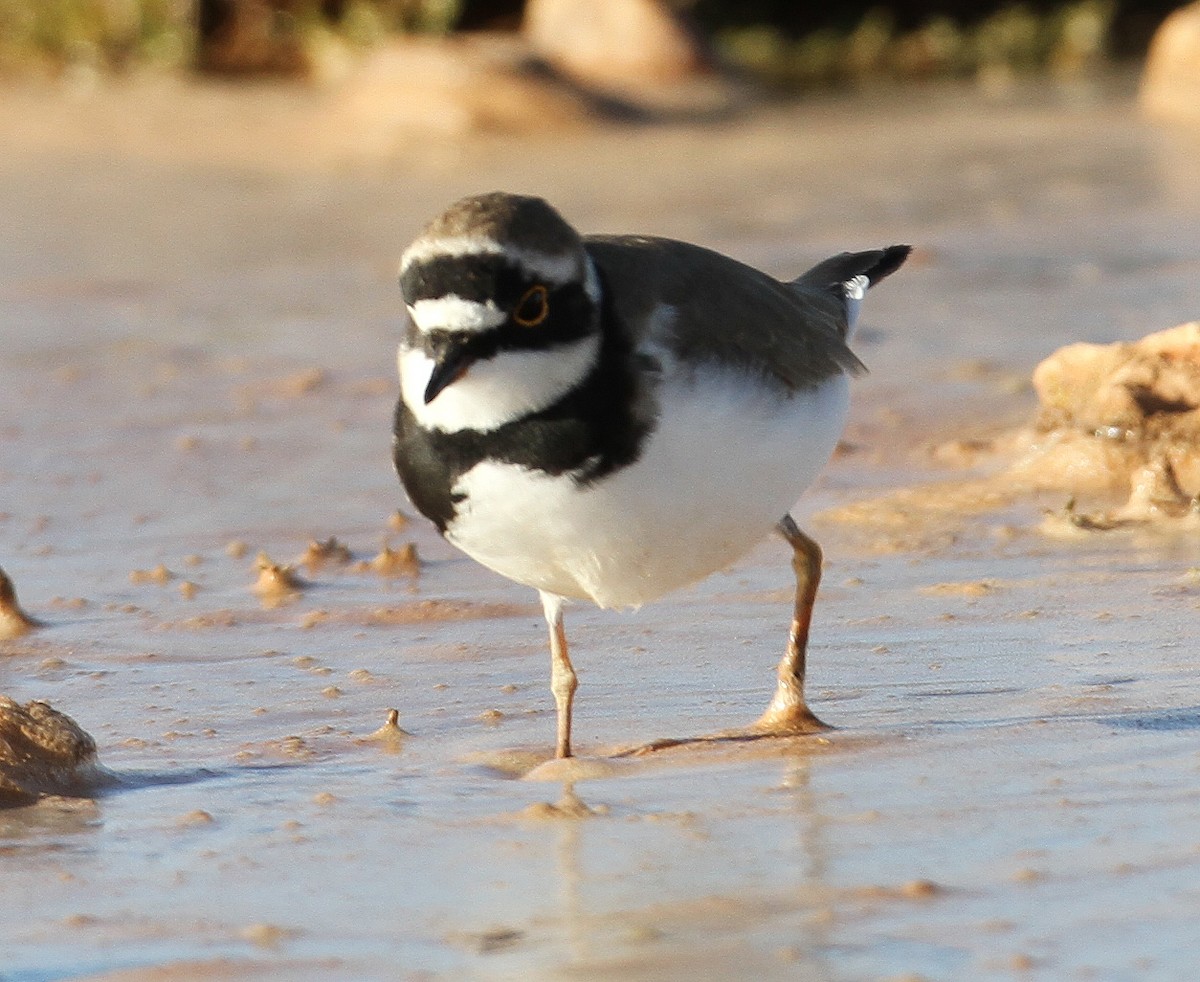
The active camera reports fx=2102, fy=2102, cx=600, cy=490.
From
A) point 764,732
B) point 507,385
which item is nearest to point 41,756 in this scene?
point 507,385

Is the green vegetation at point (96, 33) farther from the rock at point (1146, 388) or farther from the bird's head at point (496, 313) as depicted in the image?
the bird's head at point (496, 313)

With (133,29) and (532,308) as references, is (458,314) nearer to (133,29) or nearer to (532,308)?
(532,308)

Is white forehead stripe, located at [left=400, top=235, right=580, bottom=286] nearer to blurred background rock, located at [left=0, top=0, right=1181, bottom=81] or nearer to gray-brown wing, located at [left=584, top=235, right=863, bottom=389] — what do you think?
gray-brown wing, located at [left=584, top=235, right=863, bottom=389]

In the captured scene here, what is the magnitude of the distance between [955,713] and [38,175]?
1206 cm

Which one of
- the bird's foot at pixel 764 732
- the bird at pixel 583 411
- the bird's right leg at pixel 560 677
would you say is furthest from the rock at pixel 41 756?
the bird's foot at pixel 764 732

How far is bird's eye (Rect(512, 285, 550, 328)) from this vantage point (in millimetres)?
3904

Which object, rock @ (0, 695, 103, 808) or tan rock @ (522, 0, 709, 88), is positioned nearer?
rock @ (0, 695, 103, 808)

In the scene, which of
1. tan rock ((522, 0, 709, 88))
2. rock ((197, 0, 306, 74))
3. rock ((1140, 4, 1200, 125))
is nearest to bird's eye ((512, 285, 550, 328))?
rock ((1140, 4, 1200, 125))

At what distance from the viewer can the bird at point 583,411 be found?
3898 mm

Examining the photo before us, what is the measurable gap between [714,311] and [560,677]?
864 mm

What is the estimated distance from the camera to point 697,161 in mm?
14977

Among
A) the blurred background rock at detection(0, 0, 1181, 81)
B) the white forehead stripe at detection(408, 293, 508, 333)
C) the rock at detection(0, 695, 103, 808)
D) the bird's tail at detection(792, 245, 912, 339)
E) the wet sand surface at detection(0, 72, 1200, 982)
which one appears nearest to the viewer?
the wet sand surface at detection(0, 72, 1200, 982)

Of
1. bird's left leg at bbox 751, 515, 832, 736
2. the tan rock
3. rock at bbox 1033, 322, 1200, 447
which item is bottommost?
the tan rock

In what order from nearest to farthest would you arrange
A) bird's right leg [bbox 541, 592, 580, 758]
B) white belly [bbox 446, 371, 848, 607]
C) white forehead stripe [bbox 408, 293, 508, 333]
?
white forehead stripe [bbox 408, 293, 508, 333] → white belly [bbox 446, 371, 848, 607] → bird's right leg [bbox 541, 592, 580, 758]
